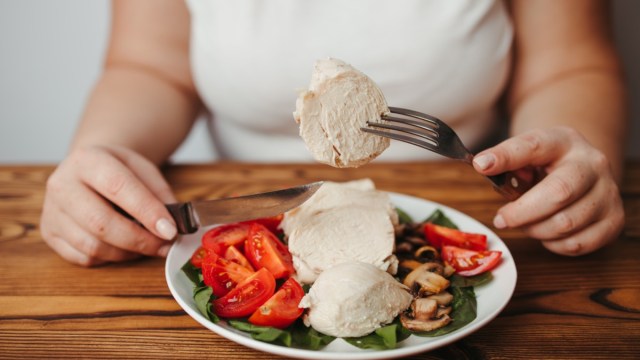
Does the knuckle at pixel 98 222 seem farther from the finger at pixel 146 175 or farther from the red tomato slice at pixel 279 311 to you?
the red tomato slice at pixel 279 311

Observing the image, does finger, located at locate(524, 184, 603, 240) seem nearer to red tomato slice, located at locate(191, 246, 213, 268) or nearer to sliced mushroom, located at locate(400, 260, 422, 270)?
sliced mushroom, located at locate(400, 260, 422, 270)

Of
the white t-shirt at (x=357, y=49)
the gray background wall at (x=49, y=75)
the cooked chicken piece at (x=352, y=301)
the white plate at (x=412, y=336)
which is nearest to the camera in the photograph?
the white plate at (x=412, y=336)

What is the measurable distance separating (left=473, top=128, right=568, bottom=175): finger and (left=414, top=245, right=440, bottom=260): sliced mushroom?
25 cm

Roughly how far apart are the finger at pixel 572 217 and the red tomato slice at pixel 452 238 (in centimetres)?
16

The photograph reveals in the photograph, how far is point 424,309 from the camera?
48.0 inches

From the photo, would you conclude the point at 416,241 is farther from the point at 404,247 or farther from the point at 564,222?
the point at 564,222

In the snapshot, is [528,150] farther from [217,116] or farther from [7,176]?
[7,176]

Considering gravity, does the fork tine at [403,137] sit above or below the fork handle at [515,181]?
above

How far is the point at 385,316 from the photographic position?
4.00ft

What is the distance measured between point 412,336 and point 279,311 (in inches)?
10.8

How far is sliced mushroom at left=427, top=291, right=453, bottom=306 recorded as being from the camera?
1.28 m

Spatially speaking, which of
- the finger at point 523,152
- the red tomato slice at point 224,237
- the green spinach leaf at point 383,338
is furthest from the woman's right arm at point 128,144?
the finger at point 523,152

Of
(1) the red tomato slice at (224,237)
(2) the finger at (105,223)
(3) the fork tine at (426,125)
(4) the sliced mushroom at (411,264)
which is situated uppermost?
(3) the fork tine at (426,125)

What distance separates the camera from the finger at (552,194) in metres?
1.43
